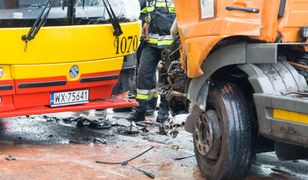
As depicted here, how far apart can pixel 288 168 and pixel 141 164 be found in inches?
57.1

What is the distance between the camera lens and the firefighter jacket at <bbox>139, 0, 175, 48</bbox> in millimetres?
7965

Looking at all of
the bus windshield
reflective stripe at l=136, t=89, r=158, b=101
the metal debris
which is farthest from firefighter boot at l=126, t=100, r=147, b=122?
the bus windshield

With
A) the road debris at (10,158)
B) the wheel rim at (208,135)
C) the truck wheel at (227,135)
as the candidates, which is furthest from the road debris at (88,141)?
the truck wheel at (227,135)

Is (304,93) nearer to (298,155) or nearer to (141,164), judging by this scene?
(298,155)

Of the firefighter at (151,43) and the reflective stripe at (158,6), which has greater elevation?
the reflective stripe at (158,6)

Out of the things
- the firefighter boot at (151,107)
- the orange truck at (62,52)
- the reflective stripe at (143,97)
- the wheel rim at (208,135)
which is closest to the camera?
the wheel rim at (208,135)

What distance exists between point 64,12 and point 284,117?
10.4 feet

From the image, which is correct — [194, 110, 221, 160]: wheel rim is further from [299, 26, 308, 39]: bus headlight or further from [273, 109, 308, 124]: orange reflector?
[299, 26, 308, 39]: bus headlight

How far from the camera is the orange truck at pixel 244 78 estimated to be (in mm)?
4094

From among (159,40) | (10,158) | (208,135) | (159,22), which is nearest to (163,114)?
(159,40)

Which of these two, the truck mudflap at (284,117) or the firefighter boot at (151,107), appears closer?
the truck mudflap at (284,117)

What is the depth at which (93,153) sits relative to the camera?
594 centimetres

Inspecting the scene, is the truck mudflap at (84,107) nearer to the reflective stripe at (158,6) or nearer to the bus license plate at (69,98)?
the bus license plate at (69,98)

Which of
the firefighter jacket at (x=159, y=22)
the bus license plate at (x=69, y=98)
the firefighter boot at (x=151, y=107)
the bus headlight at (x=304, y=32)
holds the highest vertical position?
the bus headlight at (x=304, y=32)
